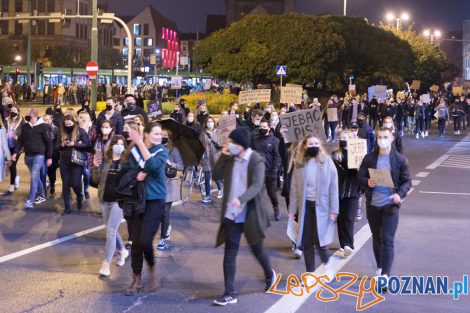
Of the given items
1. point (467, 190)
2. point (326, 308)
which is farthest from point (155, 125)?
point (467, 190)

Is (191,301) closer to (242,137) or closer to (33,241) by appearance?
(242,137)

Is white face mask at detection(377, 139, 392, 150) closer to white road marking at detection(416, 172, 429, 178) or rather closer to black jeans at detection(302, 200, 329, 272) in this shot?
black jeans at detection(302, 200, 329, 272)

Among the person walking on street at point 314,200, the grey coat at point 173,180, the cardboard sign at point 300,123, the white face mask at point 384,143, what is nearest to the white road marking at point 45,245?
the grey coat at point 173,180

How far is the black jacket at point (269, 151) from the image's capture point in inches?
468

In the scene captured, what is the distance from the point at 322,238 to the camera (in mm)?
7965

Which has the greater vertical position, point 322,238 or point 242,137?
point 242,137

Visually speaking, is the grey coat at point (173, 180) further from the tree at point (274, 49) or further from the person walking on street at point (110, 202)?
the tree at point (274, 49)

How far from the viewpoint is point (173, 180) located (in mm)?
10125

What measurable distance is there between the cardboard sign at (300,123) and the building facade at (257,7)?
105235mm

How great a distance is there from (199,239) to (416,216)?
425 centimetres

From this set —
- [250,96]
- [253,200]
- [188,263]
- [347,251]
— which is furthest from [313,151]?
[250,96]

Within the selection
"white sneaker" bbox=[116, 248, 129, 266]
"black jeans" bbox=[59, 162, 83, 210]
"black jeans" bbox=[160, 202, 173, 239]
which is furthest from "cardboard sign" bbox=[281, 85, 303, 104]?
"white sneaker" bbox=[116, 248, 129, 266]

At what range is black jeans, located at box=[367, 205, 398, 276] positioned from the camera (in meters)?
7.93

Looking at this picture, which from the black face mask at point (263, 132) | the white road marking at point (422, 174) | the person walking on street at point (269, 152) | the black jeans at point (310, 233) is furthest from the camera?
the white road marking at point (422, 174)
